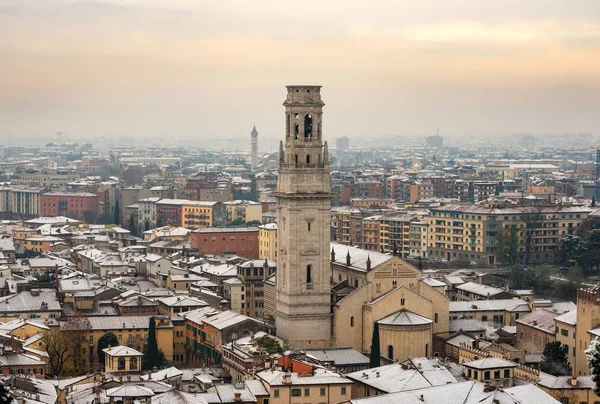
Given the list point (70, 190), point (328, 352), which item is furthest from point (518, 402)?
point (70, 190)

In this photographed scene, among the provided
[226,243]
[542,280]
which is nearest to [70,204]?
[226,243]

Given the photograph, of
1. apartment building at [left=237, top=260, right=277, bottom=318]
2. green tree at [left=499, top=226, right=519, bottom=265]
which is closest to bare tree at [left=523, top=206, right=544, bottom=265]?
green tree at [left=499, top=226, right=519, bottom=265]

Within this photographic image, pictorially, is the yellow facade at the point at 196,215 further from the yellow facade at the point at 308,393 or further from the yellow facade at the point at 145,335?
the yellow facade at the point at 308,393

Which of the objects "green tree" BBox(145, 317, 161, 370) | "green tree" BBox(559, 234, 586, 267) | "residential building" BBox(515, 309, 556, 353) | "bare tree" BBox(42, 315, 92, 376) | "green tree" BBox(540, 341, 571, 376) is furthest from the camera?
"green tree" BBox(559, 234, 586, 267)

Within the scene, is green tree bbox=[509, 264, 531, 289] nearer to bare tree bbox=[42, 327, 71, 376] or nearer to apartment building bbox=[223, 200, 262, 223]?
bare tree bbox=[42, 327, 71, 376]

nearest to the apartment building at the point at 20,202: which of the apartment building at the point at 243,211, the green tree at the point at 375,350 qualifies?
the apartment building at the point at 243,211

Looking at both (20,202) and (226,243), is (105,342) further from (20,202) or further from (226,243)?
(20,202)
